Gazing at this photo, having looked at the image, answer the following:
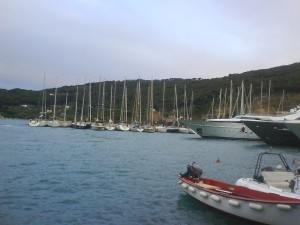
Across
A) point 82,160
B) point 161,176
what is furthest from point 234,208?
point 82,160

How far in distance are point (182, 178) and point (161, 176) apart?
20.1ft

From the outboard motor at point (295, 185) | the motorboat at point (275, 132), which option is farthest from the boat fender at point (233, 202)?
the motorboat at point (275, 132)

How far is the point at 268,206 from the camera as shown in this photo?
1330 centimetres

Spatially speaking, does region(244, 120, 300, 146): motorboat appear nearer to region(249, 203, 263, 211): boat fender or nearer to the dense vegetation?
region(249, 203, 263, 211): boat fender

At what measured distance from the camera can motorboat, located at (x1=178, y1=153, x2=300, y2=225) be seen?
511 inches

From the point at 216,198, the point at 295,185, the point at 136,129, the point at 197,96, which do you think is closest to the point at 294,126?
the point at 295,185

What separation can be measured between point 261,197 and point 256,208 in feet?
2.80

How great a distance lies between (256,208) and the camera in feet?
44.7

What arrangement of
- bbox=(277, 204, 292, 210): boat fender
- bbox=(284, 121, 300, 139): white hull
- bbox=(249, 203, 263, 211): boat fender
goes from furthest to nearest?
1. bbox=(284, 121, 300, 139): white hull
2. bbox=(249, 203, 263, 211): boat fender
3. bbox=(277, 204, 292, 210): boat fender

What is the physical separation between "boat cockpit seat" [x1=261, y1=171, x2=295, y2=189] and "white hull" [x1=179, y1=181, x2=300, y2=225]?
6.97ft

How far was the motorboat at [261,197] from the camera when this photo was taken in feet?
42.5

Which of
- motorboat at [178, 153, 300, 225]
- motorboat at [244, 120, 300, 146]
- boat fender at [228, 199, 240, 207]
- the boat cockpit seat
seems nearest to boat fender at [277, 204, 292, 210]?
motorboat at [178, 153, 300, 225]

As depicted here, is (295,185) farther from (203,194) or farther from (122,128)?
(122,128)

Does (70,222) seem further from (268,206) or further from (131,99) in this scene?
(131,99)
